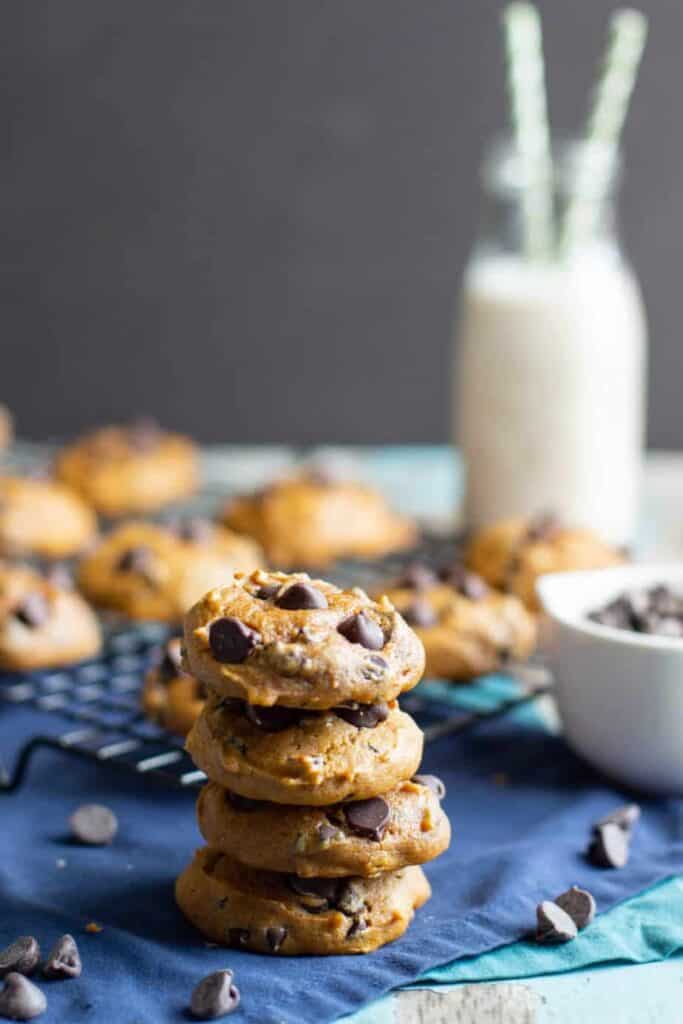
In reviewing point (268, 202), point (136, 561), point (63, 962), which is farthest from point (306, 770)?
point (268, 202)

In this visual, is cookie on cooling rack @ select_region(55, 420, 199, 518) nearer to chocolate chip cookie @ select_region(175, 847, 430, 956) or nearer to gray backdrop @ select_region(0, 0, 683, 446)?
gray backdrop @ select_region(0, 0, 683, 446)

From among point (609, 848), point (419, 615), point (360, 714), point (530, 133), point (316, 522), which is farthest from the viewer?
point (316, 522)

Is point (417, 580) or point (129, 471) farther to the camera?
point (129, 471)

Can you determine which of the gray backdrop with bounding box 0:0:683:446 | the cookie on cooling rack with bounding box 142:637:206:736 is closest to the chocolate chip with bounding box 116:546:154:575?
the cookie on cooling rack with bounding box 142:637:206:736

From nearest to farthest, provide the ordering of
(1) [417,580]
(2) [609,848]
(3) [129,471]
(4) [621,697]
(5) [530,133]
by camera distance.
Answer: (2) [609,848], (4) [621,697], (1) [417,580], (5) [530,133], (3) [129,471]

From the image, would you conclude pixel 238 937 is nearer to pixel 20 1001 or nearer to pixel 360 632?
pixel 20 1001

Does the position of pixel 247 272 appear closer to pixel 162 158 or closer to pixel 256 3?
pixel 162 158
